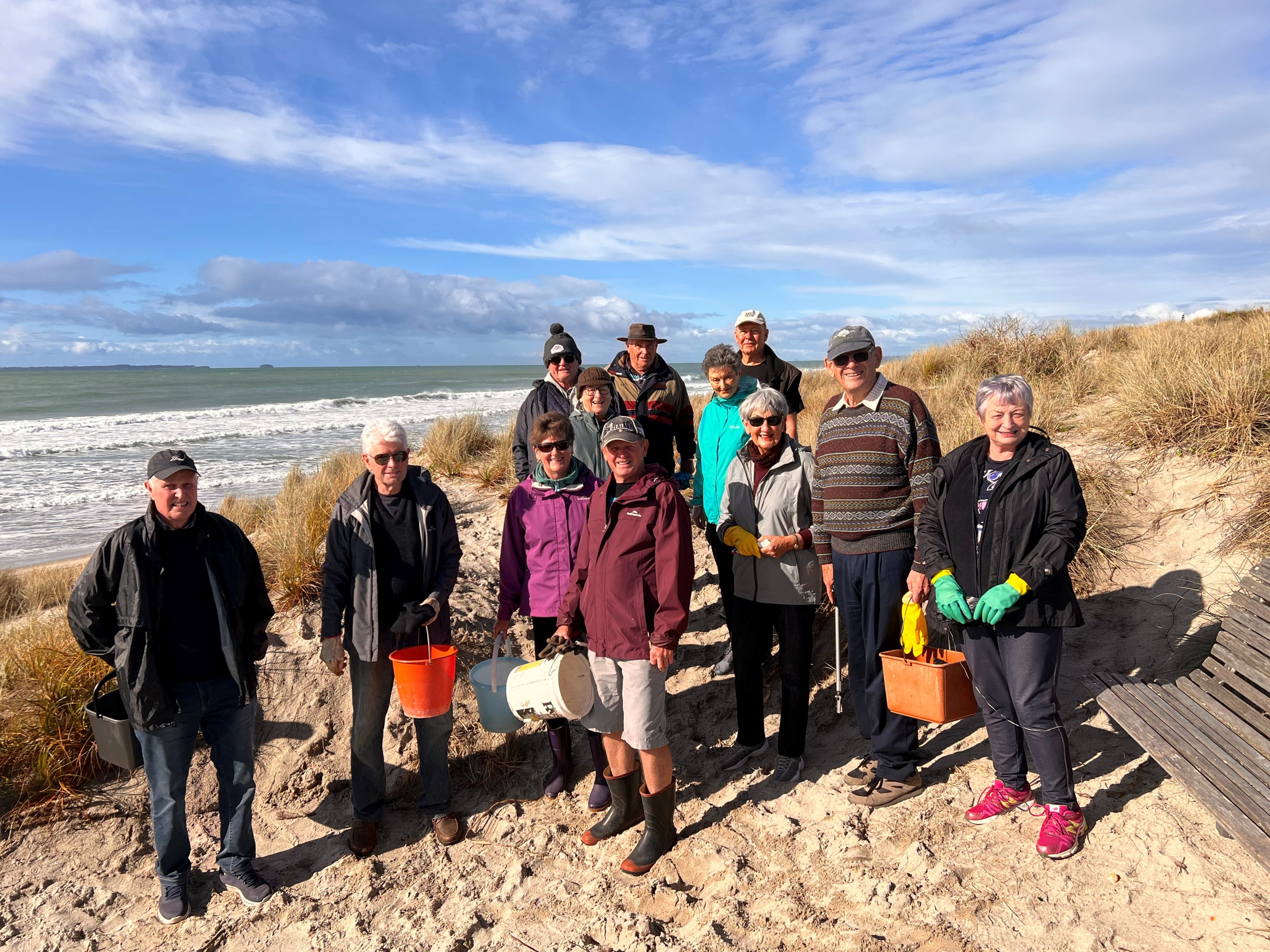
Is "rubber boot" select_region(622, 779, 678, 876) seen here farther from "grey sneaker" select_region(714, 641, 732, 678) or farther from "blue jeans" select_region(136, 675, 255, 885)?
"blue jeans" select_region(136, 675, 255, 885)

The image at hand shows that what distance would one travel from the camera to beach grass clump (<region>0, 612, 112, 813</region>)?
4199 millimetres

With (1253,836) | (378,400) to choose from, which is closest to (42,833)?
(1253,836)

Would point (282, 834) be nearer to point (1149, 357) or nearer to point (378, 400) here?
point (1149, 357)

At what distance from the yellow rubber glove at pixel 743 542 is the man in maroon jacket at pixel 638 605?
52 cm

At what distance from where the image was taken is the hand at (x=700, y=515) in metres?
4.92

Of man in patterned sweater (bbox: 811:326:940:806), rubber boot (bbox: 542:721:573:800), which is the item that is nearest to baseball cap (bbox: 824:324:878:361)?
man in patterned sweater (bbox: 811:326:940:806)

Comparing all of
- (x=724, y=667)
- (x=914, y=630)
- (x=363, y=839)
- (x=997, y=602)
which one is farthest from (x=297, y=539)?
(x=997, y=602)

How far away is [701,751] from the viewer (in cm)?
474

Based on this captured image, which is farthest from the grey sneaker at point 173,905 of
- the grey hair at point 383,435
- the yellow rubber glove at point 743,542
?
the yellow rubber glove at point 743,542

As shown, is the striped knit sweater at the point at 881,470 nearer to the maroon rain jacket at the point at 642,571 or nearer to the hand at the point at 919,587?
the hand at the point at 919,587

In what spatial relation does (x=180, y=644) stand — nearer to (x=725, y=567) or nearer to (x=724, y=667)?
(x=725, y=567)

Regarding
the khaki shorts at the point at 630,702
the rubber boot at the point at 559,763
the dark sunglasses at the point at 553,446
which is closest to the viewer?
the khaki shorts at the point at 630,702

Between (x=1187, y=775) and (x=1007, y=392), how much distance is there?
1.63 meters

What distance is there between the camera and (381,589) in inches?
150
